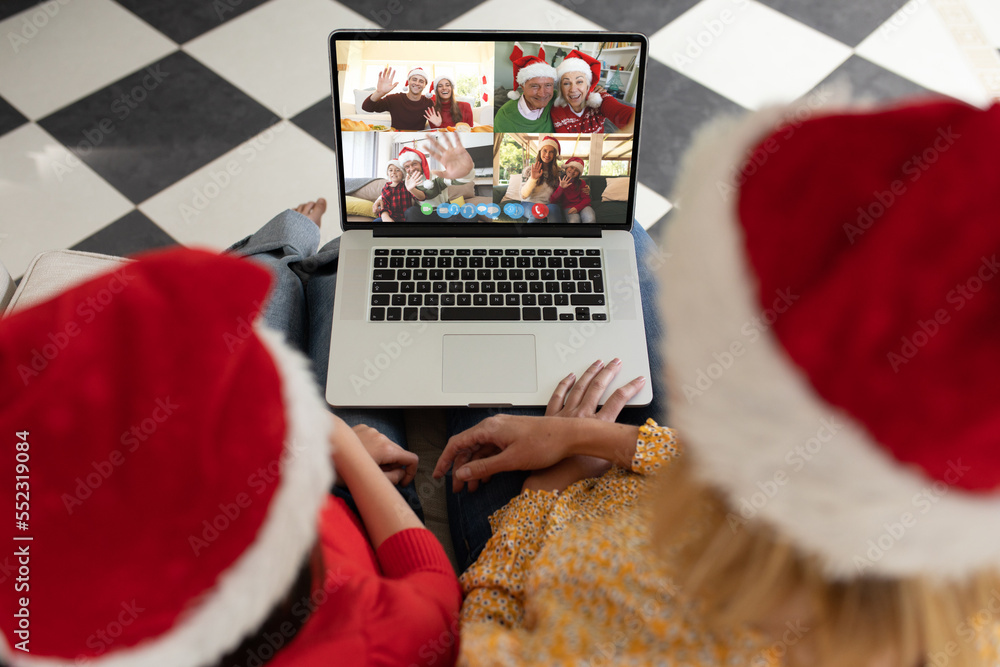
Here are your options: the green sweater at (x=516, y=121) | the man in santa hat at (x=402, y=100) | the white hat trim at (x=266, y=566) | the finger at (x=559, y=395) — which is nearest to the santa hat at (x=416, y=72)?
the man in santa hat at (x=402, y=100)

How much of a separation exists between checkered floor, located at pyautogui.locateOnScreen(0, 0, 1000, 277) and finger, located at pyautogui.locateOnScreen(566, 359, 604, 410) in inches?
27.5

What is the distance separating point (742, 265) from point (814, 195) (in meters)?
0.05

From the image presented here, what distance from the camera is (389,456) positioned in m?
0.83

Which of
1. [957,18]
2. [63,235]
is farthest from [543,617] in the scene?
[957,18]

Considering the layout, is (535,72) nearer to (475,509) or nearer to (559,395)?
(559,395)

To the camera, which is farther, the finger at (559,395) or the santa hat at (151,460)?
the finger at (559,395)

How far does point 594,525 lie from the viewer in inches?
24.5

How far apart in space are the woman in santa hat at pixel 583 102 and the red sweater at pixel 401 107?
17 cm

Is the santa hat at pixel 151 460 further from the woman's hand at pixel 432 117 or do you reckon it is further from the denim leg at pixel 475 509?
the woman's hand at pixel 432 117

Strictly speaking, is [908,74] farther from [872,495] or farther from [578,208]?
[872,495]

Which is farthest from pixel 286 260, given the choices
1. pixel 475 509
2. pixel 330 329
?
pixel 475 509

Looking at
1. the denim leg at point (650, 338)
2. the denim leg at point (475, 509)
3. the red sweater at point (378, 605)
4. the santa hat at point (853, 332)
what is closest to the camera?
the santa hat at point (853, 332)

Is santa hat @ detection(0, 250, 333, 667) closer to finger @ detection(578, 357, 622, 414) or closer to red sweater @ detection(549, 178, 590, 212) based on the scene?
finger @ detection(578, 357, 622, 414)

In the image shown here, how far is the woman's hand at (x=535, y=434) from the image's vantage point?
0.81 metres
